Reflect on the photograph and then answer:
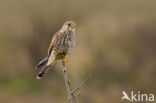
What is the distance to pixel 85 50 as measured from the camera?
8523 mm

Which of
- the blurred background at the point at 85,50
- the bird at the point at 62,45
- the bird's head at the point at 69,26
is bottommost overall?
the bird at the point at 62,45

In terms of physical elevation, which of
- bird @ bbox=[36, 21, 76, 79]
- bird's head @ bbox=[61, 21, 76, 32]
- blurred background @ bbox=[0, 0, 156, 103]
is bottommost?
bird @ bbox=[36, 21, 76, 79]

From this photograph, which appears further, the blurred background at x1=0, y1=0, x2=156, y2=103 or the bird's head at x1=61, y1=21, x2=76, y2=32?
the blurred background at x1=0, y1=0, x2=156, y2=103

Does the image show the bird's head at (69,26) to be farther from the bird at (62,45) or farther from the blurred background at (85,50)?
the blurred background at (85,50)

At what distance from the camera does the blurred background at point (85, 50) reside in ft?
27.3

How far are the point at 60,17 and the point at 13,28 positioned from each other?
1.06 metres

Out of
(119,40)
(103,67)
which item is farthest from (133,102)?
(119,40)

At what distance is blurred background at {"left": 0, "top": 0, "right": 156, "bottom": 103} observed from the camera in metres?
8.32

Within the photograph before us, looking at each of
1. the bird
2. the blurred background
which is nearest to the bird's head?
the bird

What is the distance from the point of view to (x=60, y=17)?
10.0 meters

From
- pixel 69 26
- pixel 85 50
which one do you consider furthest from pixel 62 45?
pixel 85 50

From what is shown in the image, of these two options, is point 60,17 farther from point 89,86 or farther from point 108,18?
point 89,86

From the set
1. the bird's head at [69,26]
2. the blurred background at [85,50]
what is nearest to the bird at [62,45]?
the bird's head at [69,26]

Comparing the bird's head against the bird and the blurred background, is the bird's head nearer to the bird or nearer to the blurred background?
the bird
